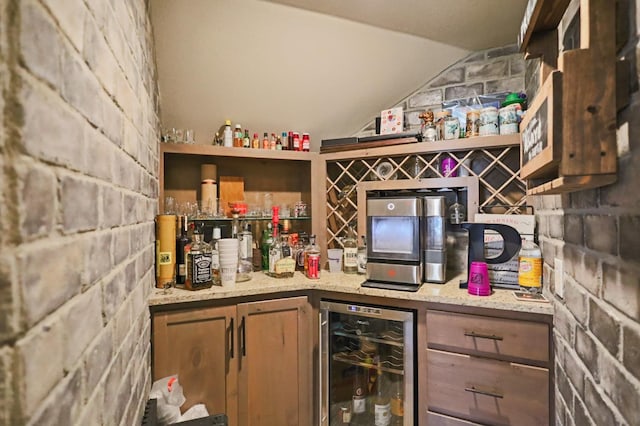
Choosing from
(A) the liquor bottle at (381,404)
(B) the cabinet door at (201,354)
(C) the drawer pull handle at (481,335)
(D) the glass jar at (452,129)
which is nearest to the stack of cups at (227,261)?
(B) the cabinet door at (201,354)

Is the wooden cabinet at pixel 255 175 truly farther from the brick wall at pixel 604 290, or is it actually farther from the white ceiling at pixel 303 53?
the brick wall at pixel 604 290

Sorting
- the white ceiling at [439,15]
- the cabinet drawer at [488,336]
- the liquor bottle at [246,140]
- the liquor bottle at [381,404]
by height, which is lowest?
the liquor bottle at [381,404]

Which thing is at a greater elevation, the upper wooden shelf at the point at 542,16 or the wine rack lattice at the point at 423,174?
the upper wooden shelf at the point at 542,16

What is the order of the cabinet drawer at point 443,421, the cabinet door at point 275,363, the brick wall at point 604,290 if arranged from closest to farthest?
the brick wall at point 604,290, the cabinet drawer at point 443,421, the cabinet door at point 275,363

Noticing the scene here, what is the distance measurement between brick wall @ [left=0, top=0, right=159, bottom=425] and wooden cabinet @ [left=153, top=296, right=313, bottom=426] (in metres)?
0.49

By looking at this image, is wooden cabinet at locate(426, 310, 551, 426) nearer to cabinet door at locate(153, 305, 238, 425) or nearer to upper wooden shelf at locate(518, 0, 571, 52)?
cabinet door at locate(153, 305, 238, 425)

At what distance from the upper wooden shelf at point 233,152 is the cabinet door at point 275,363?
0.89m

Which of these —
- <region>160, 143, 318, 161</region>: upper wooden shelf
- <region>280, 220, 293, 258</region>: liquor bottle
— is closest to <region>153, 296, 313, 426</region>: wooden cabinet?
<region>280, 220, 293, 258</region>: liquor bottle

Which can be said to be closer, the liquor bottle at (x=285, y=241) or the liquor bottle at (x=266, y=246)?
the liquor bottle at (x=285, y=241)

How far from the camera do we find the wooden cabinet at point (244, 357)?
148 centimetres

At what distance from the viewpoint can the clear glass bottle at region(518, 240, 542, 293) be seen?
1.40 metres

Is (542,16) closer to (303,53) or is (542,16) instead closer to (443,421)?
(303,53)

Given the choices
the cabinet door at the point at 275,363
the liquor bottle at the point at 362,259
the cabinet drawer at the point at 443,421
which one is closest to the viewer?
the cabinet drawer at the point at 443,421

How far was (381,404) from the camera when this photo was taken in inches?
67.1
